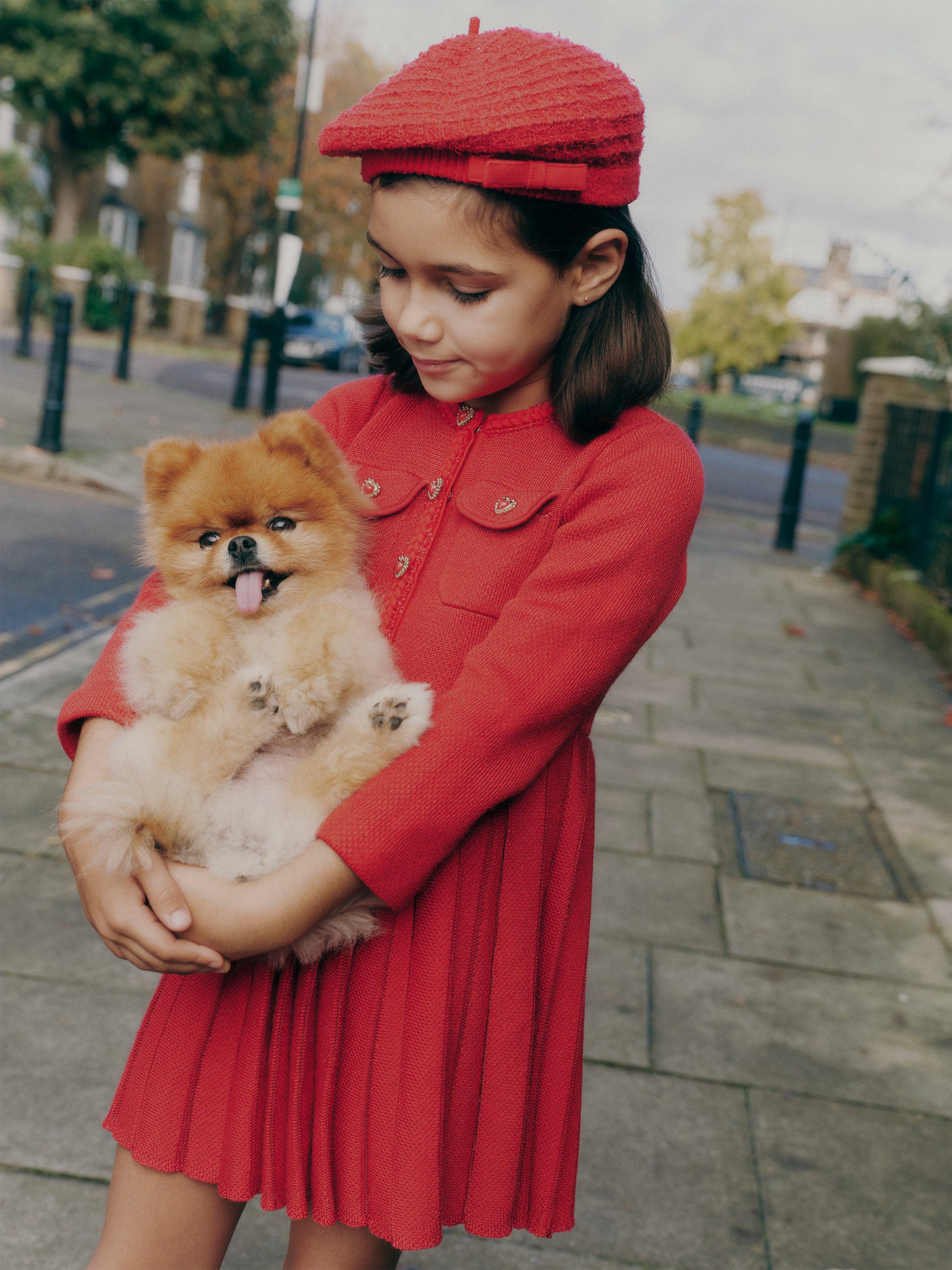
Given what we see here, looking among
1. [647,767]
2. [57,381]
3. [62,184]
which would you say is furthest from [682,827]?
[62,184]

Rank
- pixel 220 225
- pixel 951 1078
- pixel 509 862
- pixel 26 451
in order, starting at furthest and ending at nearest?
pixel 220 225, pixel 26 451, pixel 951 1078, pixel 509 862

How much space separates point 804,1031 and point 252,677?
8.46ft

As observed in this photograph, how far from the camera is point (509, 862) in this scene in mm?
1629

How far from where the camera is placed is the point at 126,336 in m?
16.3

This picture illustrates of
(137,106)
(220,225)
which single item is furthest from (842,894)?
(220,225)

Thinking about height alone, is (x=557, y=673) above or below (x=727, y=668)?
above

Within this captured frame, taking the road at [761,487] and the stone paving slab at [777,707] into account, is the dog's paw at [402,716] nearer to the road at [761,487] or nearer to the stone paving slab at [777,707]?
the stone paving slab at [777,707]

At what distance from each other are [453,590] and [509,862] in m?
0.38

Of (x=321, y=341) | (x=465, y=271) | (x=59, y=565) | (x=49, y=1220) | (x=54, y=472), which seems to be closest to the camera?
(x=465, y=271)

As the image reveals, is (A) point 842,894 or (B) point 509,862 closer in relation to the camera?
(B) point 509,862

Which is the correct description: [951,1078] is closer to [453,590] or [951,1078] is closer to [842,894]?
[842,894]

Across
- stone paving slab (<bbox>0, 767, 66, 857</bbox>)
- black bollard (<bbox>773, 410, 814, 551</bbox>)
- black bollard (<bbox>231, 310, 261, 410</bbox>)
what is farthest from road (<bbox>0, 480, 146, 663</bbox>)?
black bollard (<bbox>773, 410, 814, 551</bbox>)

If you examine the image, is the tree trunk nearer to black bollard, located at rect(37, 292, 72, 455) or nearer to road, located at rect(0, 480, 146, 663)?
black bollard, located at rect(37, 292, 72, 455)

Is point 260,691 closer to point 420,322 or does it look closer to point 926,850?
point 420,322
